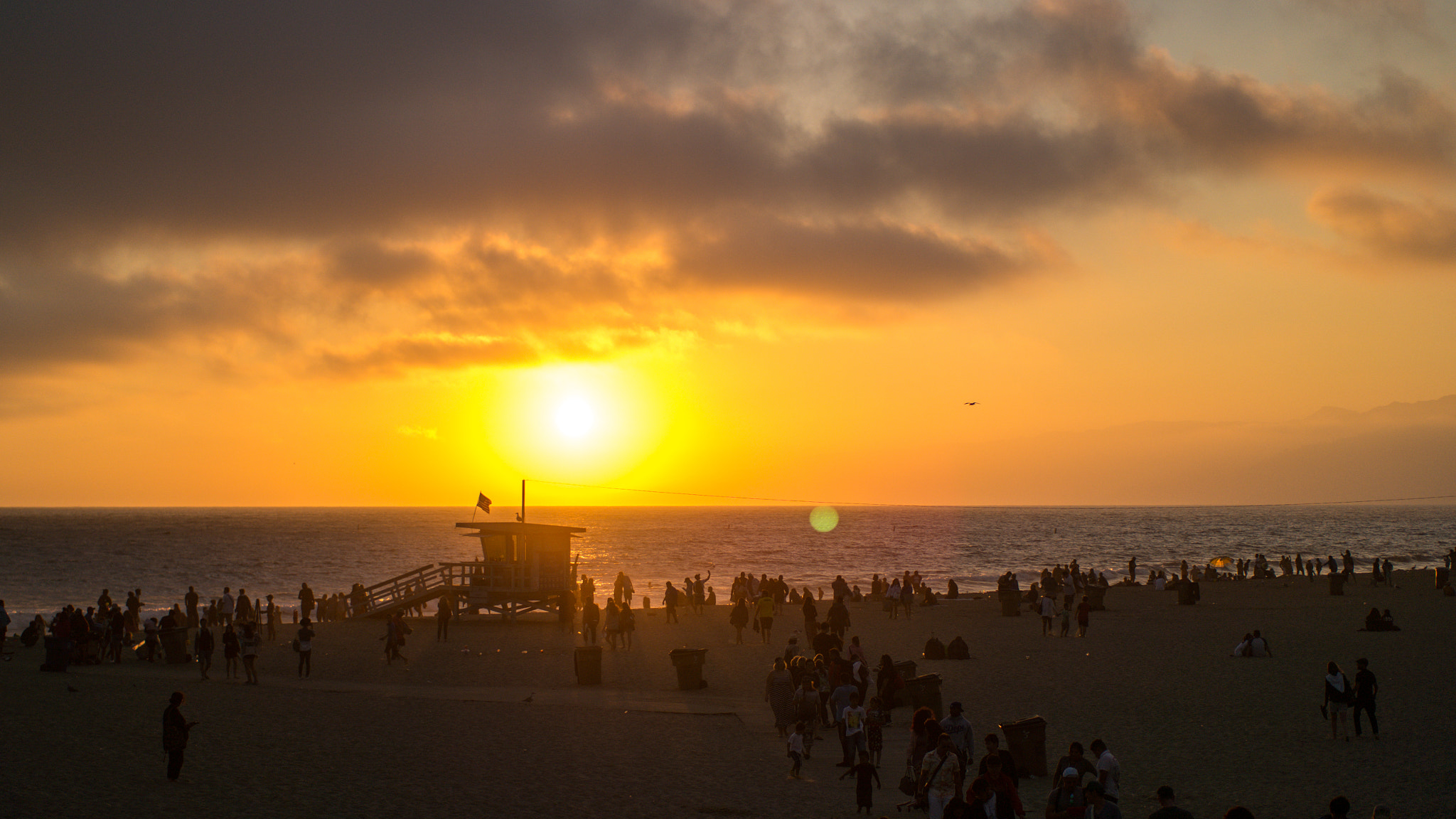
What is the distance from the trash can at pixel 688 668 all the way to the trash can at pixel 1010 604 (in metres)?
19.4

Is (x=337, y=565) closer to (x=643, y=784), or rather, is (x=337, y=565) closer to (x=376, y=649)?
(x=376, y=649)

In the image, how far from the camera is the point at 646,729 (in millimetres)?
17766

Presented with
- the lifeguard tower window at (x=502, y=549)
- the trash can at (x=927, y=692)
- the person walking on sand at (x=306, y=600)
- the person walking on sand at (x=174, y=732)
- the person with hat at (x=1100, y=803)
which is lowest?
the person walking on sand at (x=306, y=600)

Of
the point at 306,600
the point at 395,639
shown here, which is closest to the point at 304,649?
the point at 395,639

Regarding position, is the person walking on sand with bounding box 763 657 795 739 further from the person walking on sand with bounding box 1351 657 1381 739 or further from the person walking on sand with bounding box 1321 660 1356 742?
the person walking on sand with bounding box 1351 657 1381 739

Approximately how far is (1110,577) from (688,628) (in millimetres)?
48784

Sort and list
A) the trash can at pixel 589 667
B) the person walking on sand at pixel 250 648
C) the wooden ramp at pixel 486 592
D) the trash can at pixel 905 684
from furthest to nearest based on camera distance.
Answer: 1. the wooden ramp at pixel 486 592
2. the trash can at pixel 589 667
3. the person walking on sand at pixel 250 648
4. the trash can at pixel 905 684

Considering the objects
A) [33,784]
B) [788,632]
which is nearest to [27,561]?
[788,632]

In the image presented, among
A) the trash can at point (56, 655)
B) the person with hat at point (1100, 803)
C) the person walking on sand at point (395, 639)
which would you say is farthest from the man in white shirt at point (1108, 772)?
the trash can at point (56, 655)

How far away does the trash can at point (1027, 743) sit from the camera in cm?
1415

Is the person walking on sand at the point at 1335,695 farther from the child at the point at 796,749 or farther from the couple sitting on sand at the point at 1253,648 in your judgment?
the couple sitting on sand at the point at 1253,648

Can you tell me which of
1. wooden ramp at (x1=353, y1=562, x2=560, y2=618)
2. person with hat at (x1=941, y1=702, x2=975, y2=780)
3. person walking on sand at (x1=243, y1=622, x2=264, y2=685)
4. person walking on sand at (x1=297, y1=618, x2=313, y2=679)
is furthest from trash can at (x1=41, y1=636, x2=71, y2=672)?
person with hat at (x1=941, y1=702, x2=975, y2=780)

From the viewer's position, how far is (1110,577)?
239ft

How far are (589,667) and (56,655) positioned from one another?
519 inches
